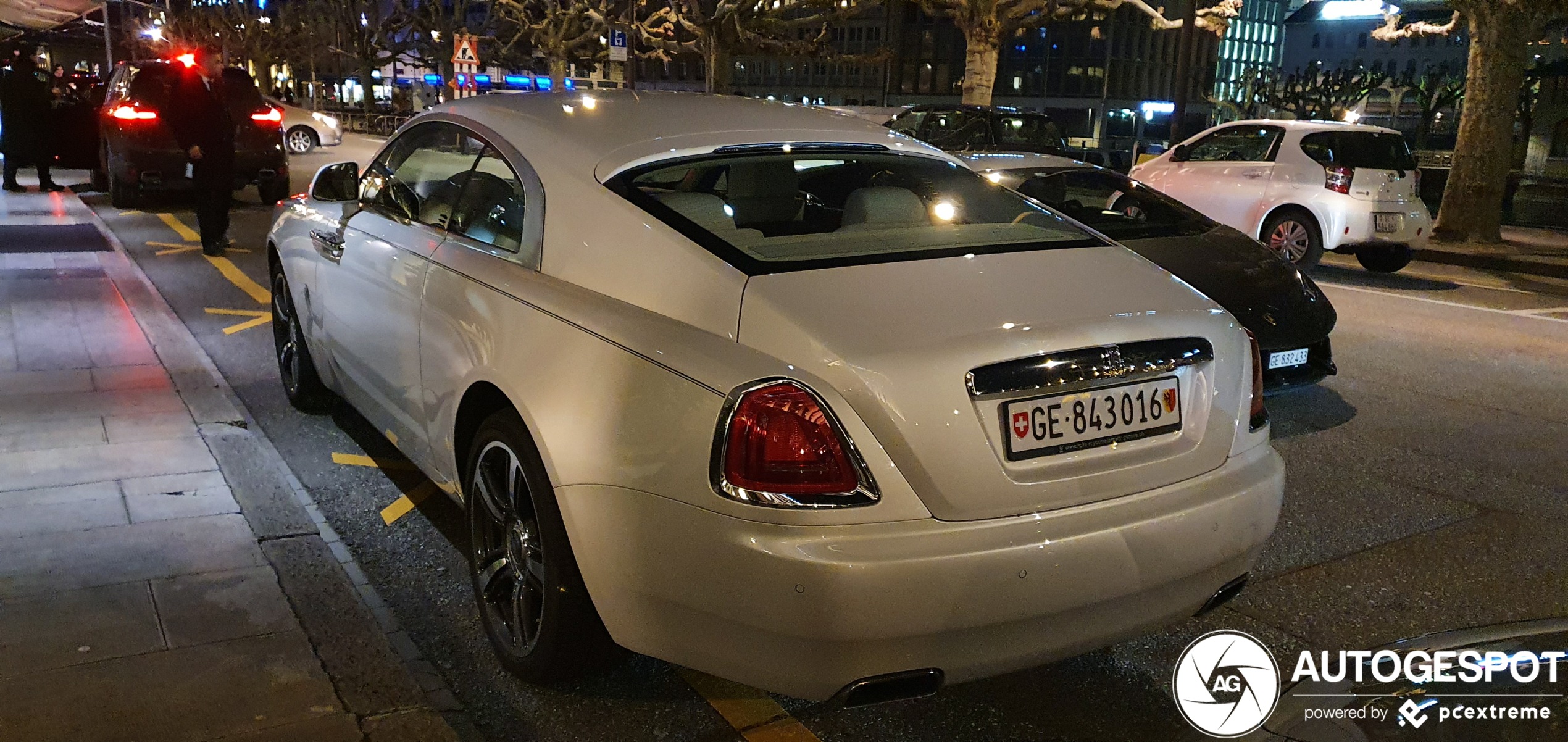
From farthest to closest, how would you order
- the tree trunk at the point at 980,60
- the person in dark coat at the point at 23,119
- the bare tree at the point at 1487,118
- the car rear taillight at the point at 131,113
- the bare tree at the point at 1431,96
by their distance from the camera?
1. the bare tree at the point at 1431,96
2. the tree trunk at the point at 980,60
3. the bare tree at the point at 1487,118
4. the person in dark coat at the point at 23,119
5. the car rear taillight at the point at 131,113

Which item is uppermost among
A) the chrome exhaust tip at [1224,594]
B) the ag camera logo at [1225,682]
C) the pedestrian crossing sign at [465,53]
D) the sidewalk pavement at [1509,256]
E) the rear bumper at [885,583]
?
the pedestrian crossing sign at [465,53]

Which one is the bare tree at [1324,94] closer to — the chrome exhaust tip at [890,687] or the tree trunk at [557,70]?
the tree trunk at [557,70]

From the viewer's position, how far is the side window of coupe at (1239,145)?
12.6m

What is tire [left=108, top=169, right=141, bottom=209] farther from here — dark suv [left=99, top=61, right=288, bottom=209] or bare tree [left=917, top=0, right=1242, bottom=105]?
bare tree [left=917, top=0, right=1242, bottom=105]

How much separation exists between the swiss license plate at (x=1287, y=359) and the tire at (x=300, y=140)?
2494cm

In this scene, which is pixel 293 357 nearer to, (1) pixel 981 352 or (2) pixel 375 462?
(2) pixel 375 462

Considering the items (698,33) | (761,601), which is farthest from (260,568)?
(698,33)

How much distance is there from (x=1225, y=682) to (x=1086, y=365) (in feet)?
3.80

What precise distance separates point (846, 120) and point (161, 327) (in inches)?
209

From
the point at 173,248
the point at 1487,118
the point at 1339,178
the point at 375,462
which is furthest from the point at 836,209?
the point at 1487,118

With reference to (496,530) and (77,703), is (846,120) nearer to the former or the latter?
(496,530)

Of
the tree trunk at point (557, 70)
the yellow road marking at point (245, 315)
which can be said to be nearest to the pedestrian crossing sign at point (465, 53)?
the yellow road marking at point (245, 315)

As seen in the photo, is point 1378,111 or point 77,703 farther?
point 1378,111

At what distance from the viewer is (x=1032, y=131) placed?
16109mm
